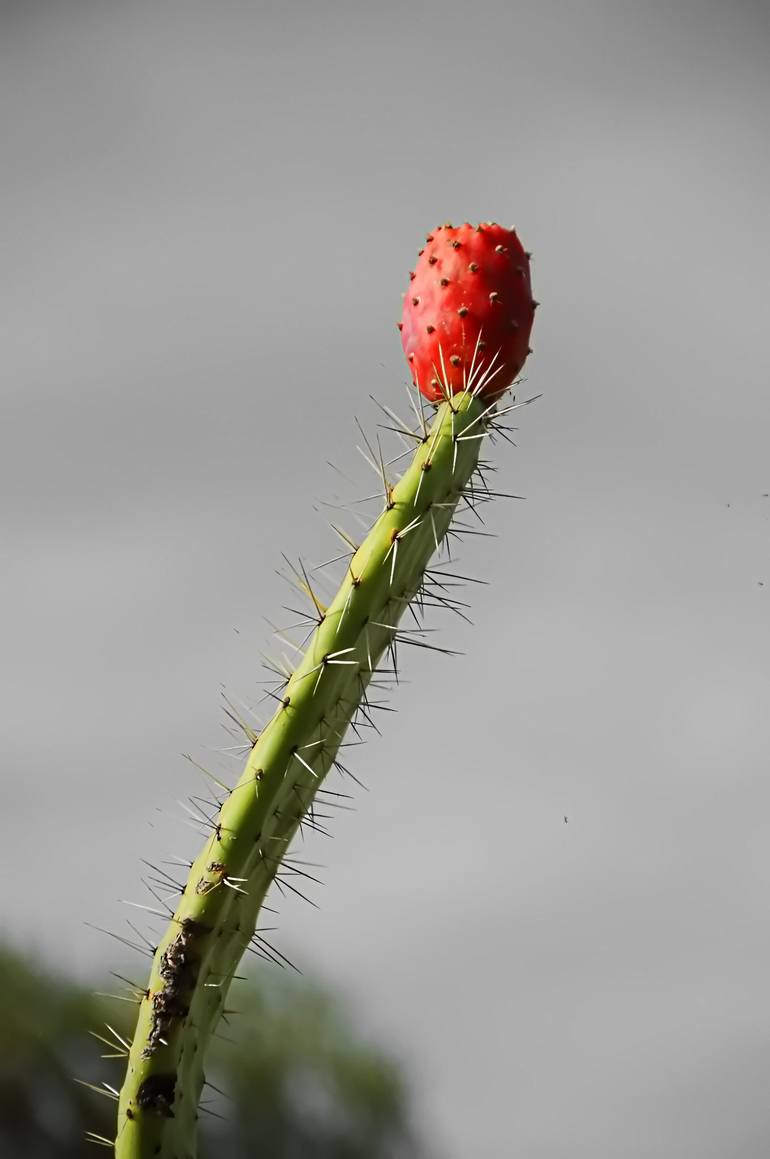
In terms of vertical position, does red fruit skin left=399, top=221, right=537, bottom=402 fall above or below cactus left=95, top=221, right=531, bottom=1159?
above

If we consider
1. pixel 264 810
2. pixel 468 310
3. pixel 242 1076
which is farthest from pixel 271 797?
pixel 242 1076

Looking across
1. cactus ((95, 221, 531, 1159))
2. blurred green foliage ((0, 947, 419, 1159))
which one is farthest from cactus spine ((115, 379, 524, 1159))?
blurred green foliage ((0, 947, 419, 1159))

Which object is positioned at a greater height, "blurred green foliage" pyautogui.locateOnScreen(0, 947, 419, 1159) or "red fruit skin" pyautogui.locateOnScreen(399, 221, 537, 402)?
"red fruit skin" pyautogui.locateOnScreen(399, 221, 537, 402)

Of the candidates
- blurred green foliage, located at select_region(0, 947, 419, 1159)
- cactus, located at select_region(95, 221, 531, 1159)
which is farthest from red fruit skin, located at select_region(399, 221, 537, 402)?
blurred green foliage, located at select_region(0, 947, 419, 1159)

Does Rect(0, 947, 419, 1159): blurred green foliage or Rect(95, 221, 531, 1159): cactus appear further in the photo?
Rect(0, 947, 419, 1159): blurred green foliage

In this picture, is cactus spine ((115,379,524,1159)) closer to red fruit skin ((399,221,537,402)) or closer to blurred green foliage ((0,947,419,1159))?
red fruit skin ((399,221,537,402))

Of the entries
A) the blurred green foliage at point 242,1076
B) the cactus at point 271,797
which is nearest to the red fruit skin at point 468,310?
the cactus at point 271,797

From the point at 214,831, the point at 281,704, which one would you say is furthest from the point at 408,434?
the point at 214,831
